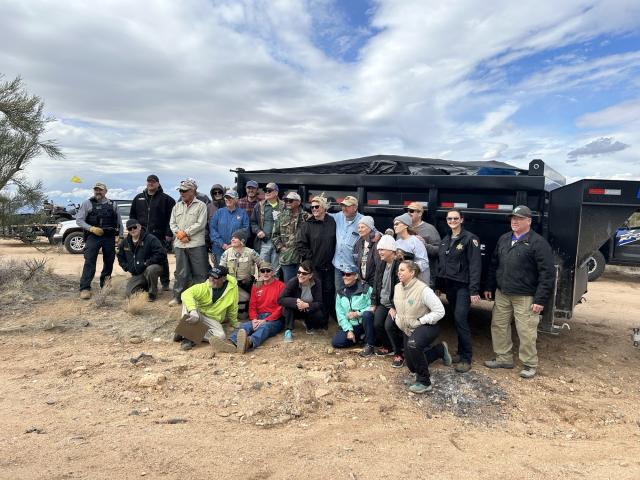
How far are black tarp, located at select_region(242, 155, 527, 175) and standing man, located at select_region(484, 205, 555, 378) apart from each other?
1.00 metres

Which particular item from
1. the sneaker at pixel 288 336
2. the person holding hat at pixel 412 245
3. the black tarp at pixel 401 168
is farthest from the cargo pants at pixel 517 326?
the sneaker at pixel 288 336

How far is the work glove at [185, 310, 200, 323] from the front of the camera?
5156mm

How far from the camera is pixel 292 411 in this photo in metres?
3.72

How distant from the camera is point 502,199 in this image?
5121 mm

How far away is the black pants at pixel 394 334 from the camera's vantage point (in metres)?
4.79

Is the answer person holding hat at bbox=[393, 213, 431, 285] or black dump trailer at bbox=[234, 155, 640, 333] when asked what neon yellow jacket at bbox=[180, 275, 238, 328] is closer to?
black dump trailer at bbox=[234, 155, 640, 333]

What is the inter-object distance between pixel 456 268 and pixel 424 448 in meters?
2.11

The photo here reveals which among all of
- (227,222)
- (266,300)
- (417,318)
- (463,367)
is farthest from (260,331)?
(463,367)

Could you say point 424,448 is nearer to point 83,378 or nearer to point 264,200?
point 83,378

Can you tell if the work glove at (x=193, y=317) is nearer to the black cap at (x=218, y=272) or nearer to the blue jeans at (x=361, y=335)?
the black cap at (x=218, y=272)

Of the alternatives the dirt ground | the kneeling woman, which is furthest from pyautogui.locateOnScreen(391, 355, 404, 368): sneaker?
the kneeling woman

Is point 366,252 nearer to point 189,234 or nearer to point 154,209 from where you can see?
point 189,234

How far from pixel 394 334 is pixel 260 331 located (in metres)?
1.63

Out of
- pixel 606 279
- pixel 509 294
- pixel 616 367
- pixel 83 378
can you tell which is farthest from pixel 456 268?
pixel 606 279
